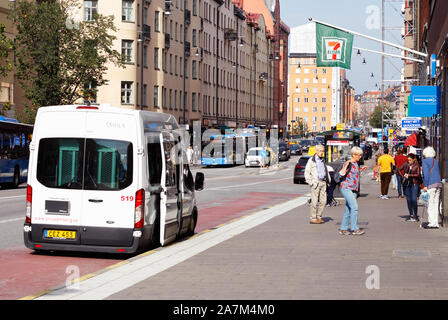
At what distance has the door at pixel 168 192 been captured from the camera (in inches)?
564

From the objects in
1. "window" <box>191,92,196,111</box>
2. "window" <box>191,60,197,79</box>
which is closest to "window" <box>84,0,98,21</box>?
"window" <box>191,60,197,79</box>

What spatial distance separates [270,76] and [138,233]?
126 m

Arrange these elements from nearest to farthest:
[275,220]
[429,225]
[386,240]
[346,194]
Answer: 1. [386,240]
2. [346,194]
3. [429,225]
4. [275,220]

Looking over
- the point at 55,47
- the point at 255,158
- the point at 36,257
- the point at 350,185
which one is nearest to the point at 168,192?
the point at 36,257

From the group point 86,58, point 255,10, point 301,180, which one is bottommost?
point 301,180

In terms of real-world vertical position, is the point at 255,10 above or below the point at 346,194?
above

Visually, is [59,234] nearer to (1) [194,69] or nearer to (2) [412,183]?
(2) [412,183]

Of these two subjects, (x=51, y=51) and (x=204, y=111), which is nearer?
(x=51, y=51)

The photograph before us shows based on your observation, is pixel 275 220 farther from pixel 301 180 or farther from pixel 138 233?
pixel 301 180

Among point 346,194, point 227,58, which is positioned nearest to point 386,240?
point 346,194

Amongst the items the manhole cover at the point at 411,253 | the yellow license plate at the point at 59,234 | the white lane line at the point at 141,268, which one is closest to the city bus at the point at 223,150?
the white lane line at the point at 141,268

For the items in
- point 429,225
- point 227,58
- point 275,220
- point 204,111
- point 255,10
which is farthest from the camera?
point 255,10

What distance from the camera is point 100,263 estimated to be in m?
13.2

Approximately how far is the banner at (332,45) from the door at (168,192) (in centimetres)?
1348
